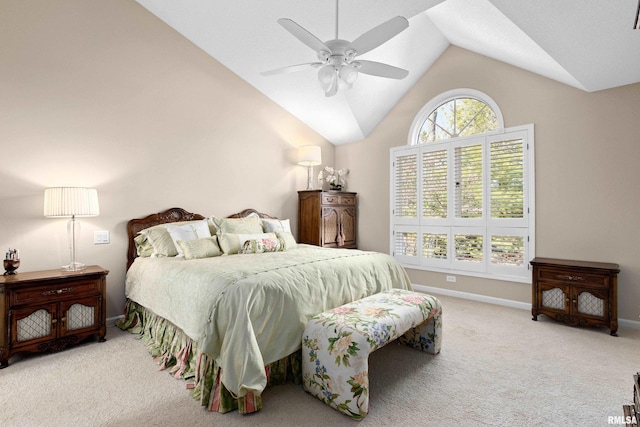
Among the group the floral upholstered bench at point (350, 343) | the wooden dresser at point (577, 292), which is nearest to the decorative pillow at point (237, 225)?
the floral upholstered bench at point (350, 343)

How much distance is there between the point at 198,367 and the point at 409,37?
4.12m

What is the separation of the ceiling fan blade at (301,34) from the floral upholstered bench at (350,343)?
1942mm

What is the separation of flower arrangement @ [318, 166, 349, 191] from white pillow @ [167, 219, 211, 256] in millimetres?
2440

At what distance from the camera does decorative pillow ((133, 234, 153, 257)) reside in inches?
134

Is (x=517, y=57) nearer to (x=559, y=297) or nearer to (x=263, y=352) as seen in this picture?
(x=559, y=297)

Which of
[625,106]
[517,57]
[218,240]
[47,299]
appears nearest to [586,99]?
[625,106]

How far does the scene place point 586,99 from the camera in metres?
3.47

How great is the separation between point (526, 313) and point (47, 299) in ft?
15.7

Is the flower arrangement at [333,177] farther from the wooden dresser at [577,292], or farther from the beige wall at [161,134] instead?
the wooden dresser at [577,292]

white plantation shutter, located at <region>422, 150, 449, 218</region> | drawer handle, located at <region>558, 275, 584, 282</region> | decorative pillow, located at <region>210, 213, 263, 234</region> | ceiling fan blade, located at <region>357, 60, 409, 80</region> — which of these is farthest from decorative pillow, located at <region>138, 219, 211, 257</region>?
drawer handle, located at <region>558, 275, 584, 282</region>

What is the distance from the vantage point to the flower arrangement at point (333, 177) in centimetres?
552

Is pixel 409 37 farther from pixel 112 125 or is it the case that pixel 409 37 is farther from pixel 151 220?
pixel 151 220

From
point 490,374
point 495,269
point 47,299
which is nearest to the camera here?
point 490,374

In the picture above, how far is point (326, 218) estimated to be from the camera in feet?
16.4
